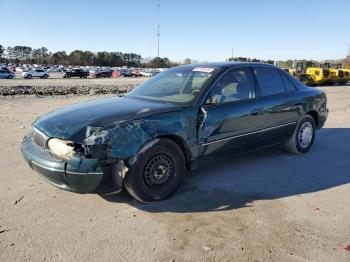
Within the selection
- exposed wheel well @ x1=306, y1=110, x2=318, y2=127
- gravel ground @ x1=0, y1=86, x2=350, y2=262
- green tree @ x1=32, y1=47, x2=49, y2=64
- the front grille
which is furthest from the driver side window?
green tree @ x1=32, y1=47, x2=49, y2=64

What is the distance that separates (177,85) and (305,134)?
267 centimetres

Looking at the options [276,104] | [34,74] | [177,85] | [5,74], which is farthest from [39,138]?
[34,74]

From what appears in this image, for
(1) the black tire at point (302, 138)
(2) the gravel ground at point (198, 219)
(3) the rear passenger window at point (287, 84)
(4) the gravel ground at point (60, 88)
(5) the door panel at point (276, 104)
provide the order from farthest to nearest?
(4) the gravel ground at point (60, 88)
(1) the black tire at point (302, 138)
(3) the rear passenger window at point (287, 84)
(5) the door panel at point (276, 104)
(2) the gravel ground at point (198, 219)

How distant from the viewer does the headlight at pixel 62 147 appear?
345cm

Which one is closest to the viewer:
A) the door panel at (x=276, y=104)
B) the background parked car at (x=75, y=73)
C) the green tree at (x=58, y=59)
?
the door panel at (x=276, y=104)

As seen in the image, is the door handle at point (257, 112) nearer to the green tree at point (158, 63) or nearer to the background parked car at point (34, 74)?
the background parked car at point (34, 74)

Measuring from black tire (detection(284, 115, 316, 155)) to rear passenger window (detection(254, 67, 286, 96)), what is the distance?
31.1 inches

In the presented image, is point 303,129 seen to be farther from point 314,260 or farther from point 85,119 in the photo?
point 85,119

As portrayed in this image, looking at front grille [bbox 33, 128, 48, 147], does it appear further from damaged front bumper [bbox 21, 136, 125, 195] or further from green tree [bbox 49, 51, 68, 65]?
green tree [bbox 49, 51, 68, 65]

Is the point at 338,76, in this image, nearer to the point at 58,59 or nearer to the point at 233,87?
the point at 233,87

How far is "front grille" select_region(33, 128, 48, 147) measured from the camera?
3704 mm

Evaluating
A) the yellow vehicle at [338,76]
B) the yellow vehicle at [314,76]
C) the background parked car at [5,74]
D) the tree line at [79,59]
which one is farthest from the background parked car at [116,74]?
the tree line at [79,59]

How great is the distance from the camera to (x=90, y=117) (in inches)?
147

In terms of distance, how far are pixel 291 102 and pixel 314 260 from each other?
3153 mm
